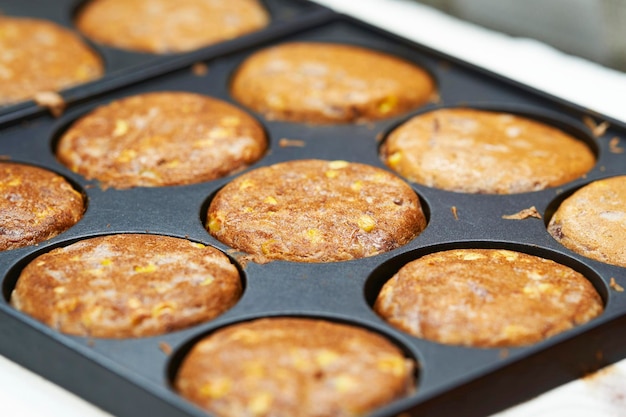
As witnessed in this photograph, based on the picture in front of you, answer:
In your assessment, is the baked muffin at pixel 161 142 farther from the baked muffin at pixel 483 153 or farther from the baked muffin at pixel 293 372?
the baked muffin at pixel 293 372

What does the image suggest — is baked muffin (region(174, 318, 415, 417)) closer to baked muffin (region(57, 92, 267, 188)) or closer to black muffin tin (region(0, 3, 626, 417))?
black muffin tin (region(0, 3, 626, 417))

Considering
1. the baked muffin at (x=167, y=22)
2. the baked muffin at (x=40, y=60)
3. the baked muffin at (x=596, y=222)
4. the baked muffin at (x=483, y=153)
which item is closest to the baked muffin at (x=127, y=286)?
the baked muffin at (x=483, y=153)

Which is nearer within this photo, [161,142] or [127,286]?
[127,286]

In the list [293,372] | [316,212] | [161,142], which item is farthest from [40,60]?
[293,372]

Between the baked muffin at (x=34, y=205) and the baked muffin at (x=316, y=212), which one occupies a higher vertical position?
the baked muffin at (x=316, y=212)

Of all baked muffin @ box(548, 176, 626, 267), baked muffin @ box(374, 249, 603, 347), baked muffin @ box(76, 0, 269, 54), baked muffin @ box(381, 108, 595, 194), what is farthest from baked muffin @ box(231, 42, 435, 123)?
baked muffin @ box(374, 249, 603, 347)

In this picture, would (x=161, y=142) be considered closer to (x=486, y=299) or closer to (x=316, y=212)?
(x=316, y=212)

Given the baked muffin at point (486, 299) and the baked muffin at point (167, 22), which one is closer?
the baked muffin at point (486, 299)
